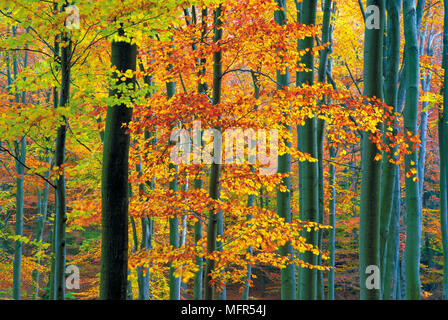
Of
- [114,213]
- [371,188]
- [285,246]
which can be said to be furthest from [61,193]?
[371,188]

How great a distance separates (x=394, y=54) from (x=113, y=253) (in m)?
6.15

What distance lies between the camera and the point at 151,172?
6.84 metres

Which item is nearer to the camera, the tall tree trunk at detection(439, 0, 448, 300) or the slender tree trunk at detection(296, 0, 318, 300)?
the slender tree trunk at detection(296, 0, 318, 300)

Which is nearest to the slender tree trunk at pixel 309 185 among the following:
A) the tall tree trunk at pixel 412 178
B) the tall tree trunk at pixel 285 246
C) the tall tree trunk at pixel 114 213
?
the tall tree trunk at pixel 285 246

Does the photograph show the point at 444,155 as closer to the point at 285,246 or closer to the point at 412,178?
the point at 412,178

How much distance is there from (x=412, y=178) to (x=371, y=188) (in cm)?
223

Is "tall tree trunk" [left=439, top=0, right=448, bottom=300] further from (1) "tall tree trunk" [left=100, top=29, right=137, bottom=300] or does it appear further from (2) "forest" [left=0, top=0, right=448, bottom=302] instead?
(1) "tall tree trunk" [left=100, top=29, right=137, bottom=300]

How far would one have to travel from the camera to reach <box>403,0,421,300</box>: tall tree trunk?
306 inches

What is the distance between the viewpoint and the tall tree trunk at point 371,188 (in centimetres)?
604

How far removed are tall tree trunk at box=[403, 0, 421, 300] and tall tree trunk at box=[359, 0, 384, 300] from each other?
2.00 meters

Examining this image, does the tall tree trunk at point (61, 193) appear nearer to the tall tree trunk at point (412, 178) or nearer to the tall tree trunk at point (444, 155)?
the tall tree trunk at point (412, 178)

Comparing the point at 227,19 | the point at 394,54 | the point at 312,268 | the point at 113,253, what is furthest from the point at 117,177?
the point at 394,54

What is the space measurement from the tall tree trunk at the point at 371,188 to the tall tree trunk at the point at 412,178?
200 cm

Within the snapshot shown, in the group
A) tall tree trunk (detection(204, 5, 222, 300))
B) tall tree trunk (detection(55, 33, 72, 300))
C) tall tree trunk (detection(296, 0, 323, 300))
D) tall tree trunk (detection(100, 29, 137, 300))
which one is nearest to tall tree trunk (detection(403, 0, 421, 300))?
tall tree trunk (detection(296, 0, 323, 300))
